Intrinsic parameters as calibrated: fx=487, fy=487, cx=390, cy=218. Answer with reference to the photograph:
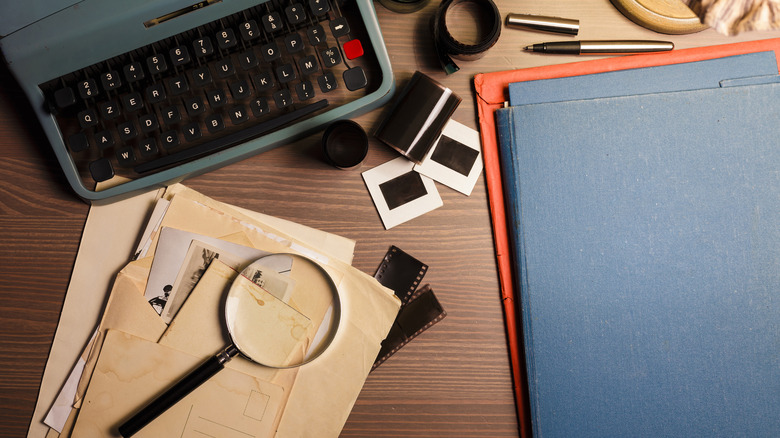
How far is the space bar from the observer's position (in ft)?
3.29

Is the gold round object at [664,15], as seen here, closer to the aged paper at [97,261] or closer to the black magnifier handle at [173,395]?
the aged paper at [97,261]

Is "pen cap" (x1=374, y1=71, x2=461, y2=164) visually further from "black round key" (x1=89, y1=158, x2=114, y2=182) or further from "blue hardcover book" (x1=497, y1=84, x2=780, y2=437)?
A: "black round key" (x1=89, y1=158, x2=114, y2=182)

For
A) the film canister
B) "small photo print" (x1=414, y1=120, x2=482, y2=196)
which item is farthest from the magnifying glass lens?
"small photo print" (x1=414, y1=120, x2=482, y2=196)

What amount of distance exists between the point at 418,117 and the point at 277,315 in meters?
0.50

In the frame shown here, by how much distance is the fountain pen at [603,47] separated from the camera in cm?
103

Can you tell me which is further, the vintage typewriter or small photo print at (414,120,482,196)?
small photo print at (414,120,482,196)

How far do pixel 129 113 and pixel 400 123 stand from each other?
59cm

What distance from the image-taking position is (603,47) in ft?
3.41

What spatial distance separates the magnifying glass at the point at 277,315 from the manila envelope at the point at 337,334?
1.0 inches

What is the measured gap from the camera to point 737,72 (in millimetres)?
1011

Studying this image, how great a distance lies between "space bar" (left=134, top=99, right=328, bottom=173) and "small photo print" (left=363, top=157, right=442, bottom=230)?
208 millimetres

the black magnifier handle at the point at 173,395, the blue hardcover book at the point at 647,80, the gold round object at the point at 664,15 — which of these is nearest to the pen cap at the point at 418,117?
the blue hardcover book at the point at 647,80

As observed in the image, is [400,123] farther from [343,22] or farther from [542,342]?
[542,342]

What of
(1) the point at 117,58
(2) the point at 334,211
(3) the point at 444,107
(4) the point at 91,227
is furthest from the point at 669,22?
(4) the point at 91,227
